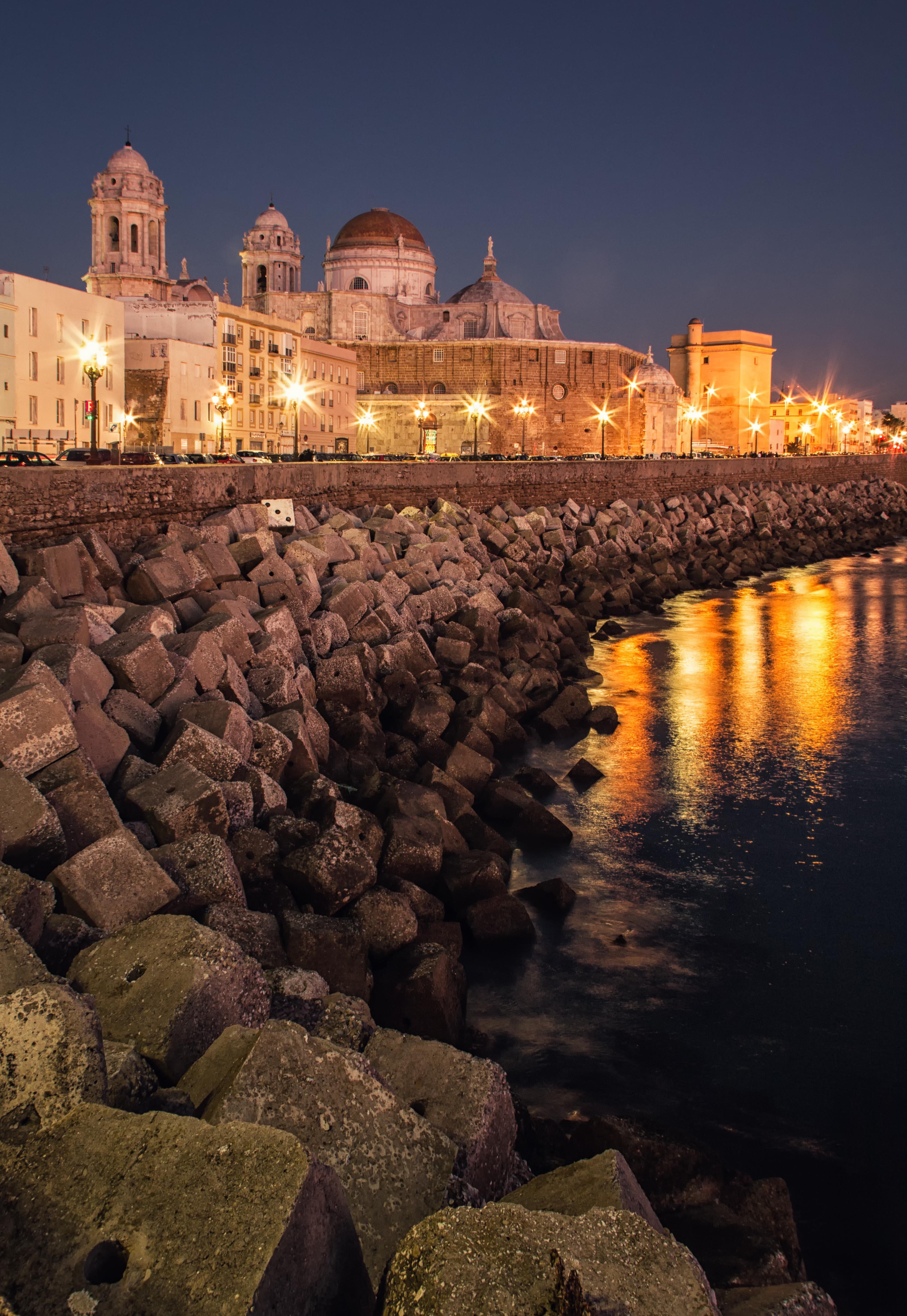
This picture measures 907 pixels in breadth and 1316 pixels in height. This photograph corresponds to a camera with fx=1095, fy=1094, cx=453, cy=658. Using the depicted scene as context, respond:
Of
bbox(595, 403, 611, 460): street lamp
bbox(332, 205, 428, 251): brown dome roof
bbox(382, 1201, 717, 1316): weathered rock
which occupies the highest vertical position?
bbox(332, 205, 428, 251): brown dome roof

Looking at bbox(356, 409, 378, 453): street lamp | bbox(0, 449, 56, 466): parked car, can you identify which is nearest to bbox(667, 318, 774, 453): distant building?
bbox(356, 409, 378, 453): street lamp

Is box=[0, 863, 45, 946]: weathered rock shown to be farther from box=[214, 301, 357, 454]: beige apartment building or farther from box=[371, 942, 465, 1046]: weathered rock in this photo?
box=[214, 301, 357, 454]: beige apartment building

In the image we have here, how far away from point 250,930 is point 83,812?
1.14m

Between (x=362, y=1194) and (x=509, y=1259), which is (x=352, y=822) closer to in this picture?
(x=362, y=1194)

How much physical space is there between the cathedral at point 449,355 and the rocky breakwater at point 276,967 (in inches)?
1803

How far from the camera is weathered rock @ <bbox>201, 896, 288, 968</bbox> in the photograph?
566 centimetres

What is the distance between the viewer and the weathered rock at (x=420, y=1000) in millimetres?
6039

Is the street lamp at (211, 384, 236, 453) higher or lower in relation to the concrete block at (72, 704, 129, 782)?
higher

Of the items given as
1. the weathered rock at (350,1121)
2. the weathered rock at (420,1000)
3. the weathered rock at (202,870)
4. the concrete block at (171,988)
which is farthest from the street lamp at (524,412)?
the weathered rock at (350,1121)

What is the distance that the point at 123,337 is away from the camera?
39688mm

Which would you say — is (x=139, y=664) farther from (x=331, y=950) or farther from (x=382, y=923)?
(x=331, y=950)

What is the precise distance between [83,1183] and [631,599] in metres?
20.6

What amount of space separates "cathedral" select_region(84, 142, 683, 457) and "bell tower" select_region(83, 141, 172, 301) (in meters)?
5.43

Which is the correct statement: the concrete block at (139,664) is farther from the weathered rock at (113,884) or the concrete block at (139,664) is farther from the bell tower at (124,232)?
the bell tower at (124,232)
